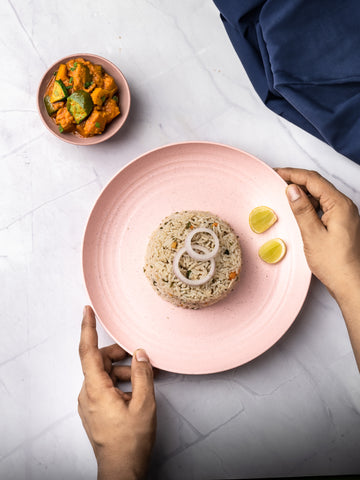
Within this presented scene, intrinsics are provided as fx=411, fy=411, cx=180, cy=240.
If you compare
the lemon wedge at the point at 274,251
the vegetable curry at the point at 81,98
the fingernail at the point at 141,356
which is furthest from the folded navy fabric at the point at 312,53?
the fingernail at the point at 141,356

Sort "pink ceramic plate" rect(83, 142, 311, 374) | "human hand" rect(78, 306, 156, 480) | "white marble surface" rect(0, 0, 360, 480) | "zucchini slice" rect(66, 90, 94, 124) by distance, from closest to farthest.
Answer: "human hand" rect(78, 306, 156, 480)
"zucchini slice" rect(66, 90, 94, 124)
"pink ceramic plate" rect(83, 142, 311, 374)
"white marble surface" rect(0, 0, 360, 480)

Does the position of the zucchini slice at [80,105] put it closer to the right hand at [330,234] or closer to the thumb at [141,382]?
the right hand at [330,234]

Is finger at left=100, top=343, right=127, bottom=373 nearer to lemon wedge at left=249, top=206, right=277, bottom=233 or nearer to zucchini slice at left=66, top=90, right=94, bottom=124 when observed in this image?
lemon wedge at left=249, top=206, right=277, bottom=233

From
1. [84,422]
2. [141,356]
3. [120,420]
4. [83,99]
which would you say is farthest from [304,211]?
[84,422]

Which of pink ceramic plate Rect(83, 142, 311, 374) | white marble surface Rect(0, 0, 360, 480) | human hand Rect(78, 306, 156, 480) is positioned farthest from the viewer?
white marble surface Rect(0, 0, 360, 480)

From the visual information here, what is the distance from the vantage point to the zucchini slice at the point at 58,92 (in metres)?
2.06

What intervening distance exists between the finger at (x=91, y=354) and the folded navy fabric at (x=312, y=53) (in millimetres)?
1545

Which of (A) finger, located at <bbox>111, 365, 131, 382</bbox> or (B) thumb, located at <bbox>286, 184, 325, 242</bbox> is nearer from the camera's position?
(B) thumb, located at <bbox>286, 184, 325, 242</bbox>

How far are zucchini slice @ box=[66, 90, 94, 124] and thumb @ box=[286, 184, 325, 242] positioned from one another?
3.54 ft

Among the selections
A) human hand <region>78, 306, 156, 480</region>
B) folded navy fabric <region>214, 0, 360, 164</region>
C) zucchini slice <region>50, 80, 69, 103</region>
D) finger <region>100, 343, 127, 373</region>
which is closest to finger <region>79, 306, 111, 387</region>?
human hand <region>78, 306, 156, 480</region>

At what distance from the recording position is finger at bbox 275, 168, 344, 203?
207 cm

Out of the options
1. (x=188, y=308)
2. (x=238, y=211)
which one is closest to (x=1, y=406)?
(x=188, y=308)

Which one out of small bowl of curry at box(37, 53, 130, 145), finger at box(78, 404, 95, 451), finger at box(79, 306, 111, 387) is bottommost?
finger at box(78, 404, 95, 451)

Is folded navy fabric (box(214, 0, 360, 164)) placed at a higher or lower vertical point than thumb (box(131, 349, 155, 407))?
higher
